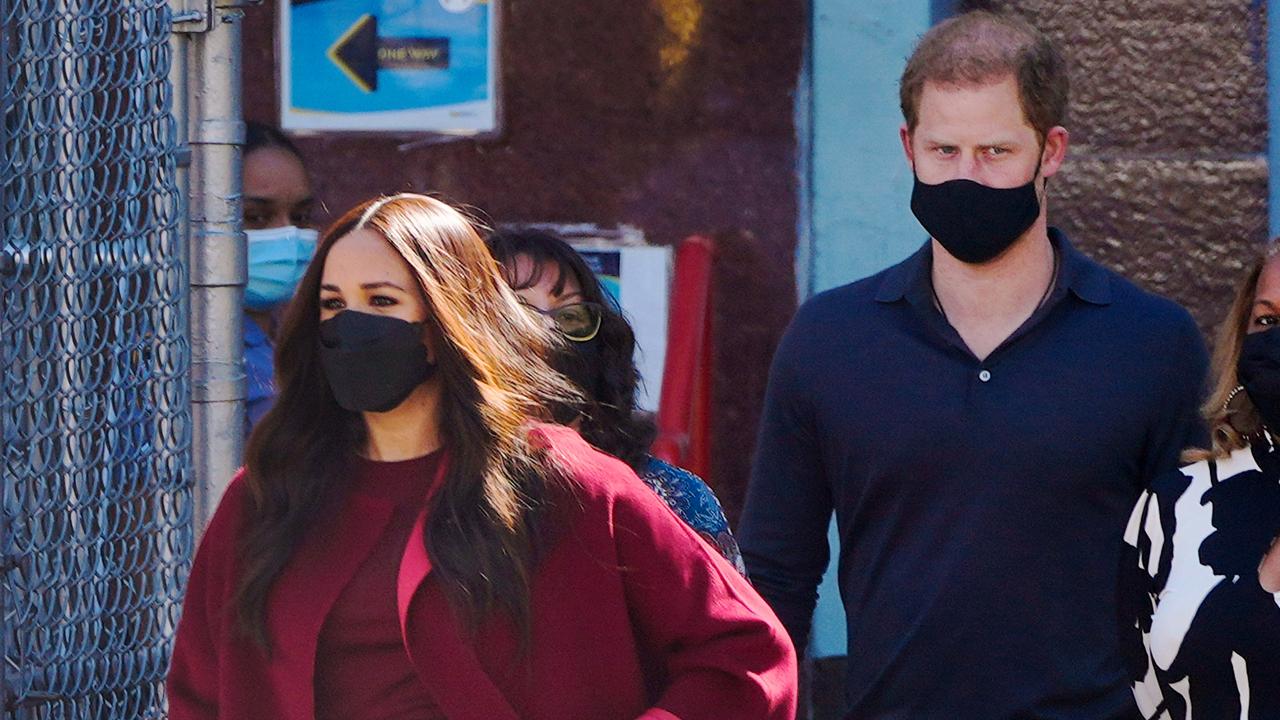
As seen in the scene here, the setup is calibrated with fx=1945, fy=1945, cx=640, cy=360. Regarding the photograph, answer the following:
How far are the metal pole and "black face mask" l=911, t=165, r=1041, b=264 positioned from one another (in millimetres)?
1164

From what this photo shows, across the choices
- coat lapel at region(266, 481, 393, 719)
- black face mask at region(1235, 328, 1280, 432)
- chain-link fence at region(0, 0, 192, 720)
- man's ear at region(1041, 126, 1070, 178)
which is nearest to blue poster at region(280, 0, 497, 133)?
chain-link fence at region(0, 0, 192, 720)

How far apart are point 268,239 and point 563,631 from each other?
2081 mm

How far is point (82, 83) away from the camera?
137 inches

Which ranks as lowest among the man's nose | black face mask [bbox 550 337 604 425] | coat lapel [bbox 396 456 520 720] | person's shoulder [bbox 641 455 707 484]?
coat lapel [bbox 396 456 520 720]

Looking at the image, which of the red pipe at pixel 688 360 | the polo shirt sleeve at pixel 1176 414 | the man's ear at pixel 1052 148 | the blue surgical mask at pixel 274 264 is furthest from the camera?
the red pipe at pixel 688 360

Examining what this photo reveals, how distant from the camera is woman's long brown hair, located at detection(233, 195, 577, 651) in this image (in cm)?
271

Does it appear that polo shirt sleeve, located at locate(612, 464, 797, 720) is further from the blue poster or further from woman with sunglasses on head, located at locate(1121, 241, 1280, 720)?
the blue poster

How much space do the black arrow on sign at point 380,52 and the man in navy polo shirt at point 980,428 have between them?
79.7 inches

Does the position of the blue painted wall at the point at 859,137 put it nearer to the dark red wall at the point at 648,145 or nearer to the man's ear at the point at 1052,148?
the dark red wall at the point at 648,145

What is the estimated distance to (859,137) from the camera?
17.1 ft

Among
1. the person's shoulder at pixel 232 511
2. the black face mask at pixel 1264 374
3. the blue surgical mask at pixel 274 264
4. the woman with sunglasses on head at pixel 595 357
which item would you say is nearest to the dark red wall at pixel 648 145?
the blue surgical mask at pixel 274 264

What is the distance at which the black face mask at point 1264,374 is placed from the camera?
9.99 feet

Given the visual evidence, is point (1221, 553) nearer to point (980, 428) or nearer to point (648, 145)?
point (980, 428)

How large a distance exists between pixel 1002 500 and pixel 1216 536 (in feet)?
1.11
